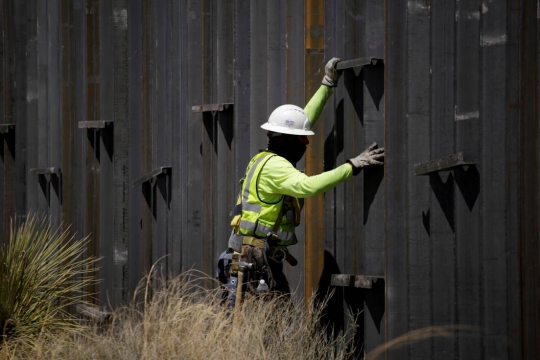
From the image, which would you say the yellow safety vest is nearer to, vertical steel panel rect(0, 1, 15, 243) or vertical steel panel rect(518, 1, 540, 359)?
vertical steel panel rect(518, 1, 540, 359)

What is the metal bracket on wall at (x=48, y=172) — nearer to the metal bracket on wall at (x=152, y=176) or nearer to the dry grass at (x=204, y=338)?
the metal bracket on wall at (x=152, y=176)

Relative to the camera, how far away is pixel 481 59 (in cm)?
716

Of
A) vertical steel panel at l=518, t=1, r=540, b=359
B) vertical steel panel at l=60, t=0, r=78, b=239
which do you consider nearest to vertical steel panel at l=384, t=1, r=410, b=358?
vertical steel panel at l=518, t=1, r=540, b=359

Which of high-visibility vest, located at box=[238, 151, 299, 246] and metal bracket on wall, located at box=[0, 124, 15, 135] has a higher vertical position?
metal bracket on wall, located at box=[0, 124, 15, 135]

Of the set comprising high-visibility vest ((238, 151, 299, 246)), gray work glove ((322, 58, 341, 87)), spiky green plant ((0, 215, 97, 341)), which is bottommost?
spiky green plant ((0, 215, 97, 341))

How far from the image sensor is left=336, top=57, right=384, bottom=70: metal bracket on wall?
8453 millimetres

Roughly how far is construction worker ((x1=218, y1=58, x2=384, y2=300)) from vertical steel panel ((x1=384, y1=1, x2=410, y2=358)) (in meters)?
0.77

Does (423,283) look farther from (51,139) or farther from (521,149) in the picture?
(51,139)

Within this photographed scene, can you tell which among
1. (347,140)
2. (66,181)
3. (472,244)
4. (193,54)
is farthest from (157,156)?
(472,244)

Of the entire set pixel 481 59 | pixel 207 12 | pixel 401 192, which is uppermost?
pixel 207 12

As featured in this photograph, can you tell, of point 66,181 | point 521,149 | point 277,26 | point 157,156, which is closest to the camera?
point 521,149

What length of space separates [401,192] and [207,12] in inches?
137

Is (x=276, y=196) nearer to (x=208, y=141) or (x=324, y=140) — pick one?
(x=324, y=140)

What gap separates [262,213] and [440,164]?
1.81 meters
